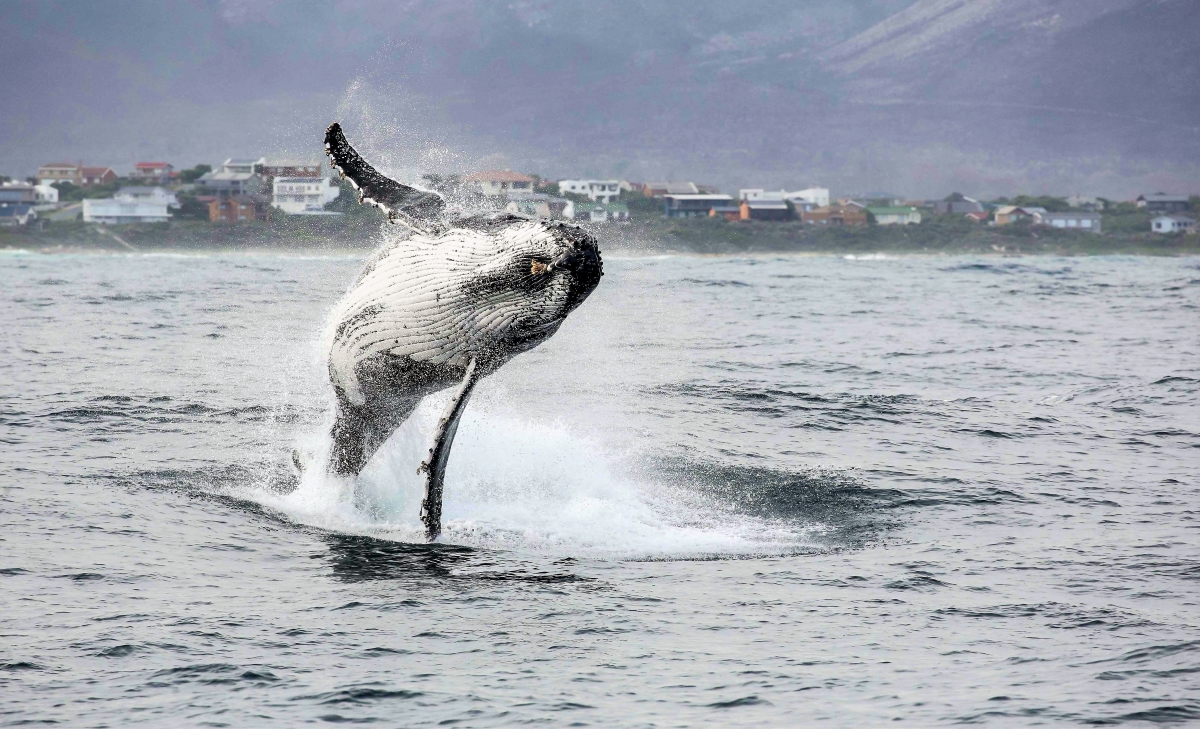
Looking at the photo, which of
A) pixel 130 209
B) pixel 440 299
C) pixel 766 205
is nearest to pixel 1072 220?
pixel 766 205

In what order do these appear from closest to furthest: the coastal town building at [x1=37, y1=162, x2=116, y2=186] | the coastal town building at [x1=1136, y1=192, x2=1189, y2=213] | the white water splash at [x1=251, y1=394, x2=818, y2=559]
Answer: the white water splash at [x1=251, y1=394, x2=818, y2=559], the coastal town building at [x1=37, y1=162, x2=116, y2=186], the coastal town building at [x1=1136, y1=192, x2=1189, y2=213]

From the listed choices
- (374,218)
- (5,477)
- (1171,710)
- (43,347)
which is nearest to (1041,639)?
(1171,710)

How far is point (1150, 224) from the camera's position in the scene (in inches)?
5763

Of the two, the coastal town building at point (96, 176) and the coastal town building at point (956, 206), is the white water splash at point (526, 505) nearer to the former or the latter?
the coastal town building at point (96, 176)

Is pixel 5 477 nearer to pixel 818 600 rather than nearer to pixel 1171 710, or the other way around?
pixel 818 600

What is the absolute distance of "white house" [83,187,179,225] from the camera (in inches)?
4604

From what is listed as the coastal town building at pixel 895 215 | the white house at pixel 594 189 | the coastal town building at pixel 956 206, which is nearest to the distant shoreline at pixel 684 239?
the coastal town building at pixel 895 215

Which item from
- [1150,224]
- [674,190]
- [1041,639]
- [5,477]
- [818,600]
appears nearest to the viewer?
[1041,639]

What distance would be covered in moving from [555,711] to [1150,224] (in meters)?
153

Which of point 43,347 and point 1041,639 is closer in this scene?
point 1041,639

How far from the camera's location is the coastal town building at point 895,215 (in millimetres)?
145875

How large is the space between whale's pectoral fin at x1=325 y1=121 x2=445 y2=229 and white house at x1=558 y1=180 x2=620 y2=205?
132 metres

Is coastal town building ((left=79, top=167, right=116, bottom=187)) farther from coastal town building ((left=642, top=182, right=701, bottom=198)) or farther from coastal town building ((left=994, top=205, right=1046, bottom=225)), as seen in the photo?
coastal town building ((left=994, top=205, right=1046, bottom=225))

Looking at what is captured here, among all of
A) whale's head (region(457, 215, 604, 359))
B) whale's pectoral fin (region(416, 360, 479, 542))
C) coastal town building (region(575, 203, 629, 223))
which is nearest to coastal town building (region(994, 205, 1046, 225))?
coastal town building (region(575, 203, 629, 223))
